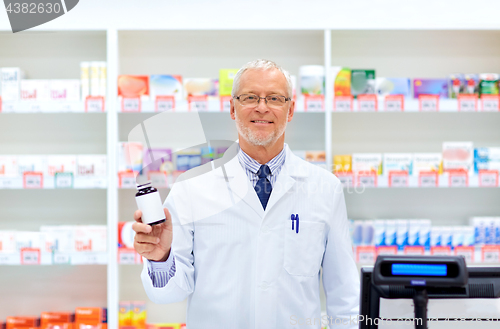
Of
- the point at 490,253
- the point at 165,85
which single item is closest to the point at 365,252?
the point at 490,253

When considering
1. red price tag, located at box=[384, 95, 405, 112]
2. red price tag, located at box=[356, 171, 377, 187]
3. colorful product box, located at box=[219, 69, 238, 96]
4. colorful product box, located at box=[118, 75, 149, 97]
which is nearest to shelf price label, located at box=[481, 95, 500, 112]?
red price tag, located at box=[384, 95, 405, 112]

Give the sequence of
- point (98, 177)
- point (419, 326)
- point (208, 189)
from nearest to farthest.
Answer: point (419, 326), point (208, 189), point (98, 177)

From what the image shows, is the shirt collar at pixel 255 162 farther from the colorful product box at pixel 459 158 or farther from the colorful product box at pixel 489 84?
the colorful product box at pixel 489 84

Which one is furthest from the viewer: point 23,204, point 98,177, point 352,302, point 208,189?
point 23,204

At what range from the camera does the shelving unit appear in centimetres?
293

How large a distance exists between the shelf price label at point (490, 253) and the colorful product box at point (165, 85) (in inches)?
86.6

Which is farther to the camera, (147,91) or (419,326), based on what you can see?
(147,91)

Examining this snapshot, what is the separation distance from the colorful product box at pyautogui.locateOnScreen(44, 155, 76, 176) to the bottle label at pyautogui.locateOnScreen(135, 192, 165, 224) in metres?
1.73

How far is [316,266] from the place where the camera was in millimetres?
1459

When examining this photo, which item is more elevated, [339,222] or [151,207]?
[151,207]

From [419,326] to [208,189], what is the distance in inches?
39.0

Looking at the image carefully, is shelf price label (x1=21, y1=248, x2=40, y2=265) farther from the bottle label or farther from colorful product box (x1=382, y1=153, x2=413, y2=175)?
colorful product box (x1=382, y1=153, x2=413, y2=175)

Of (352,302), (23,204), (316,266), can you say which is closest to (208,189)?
(316,266)
